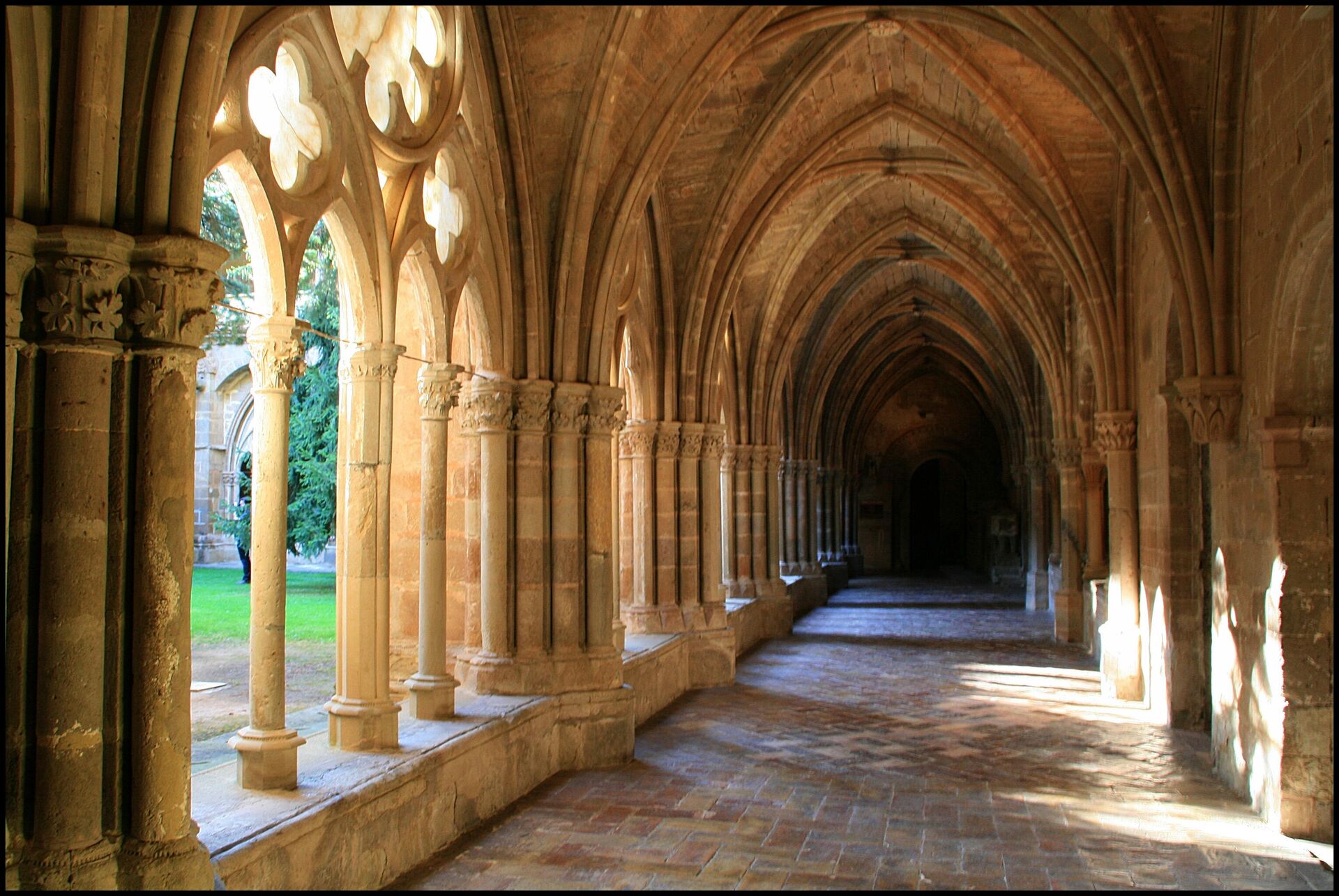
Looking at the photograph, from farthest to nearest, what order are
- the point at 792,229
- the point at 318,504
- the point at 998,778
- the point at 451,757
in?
the point at 318,504 < the point at 792,229 < the point at 998,778 < the point at 451,757

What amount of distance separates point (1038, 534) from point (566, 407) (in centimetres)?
1421

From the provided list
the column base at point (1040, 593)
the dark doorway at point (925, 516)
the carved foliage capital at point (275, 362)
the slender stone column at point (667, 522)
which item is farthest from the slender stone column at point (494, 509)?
the dark doorway at point (925, 516)

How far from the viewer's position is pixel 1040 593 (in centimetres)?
1869

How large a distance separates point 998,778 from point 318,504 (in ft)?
35.6

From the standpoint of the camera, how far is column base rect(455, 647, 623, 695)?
7.14 meters

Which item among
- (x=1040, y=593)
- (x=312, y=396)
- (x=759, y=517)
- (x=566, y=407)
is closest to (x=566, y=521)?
(x=566, y=407)

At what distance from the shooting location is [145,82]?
3463 mm

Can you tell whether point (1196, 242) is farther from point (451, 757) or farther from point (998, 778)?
point (451, 757)

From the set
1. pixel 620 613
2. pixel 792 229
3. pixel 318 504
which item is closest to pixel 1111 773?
pixel 620 613

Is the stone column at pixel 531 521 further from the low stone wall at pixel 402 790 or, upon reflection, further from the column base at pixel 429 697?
the column base at pixel 429 697

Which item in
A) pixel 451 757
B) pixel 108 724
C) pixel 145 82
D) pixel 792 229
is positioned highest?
pixel 792 229

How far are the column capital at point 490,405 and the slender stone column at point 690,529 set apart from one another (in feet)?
13.1

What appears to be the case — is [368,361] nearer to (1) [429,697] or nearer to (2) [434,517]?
(2) [434,517]

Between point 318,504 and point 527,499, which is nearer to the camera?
point 527,499
